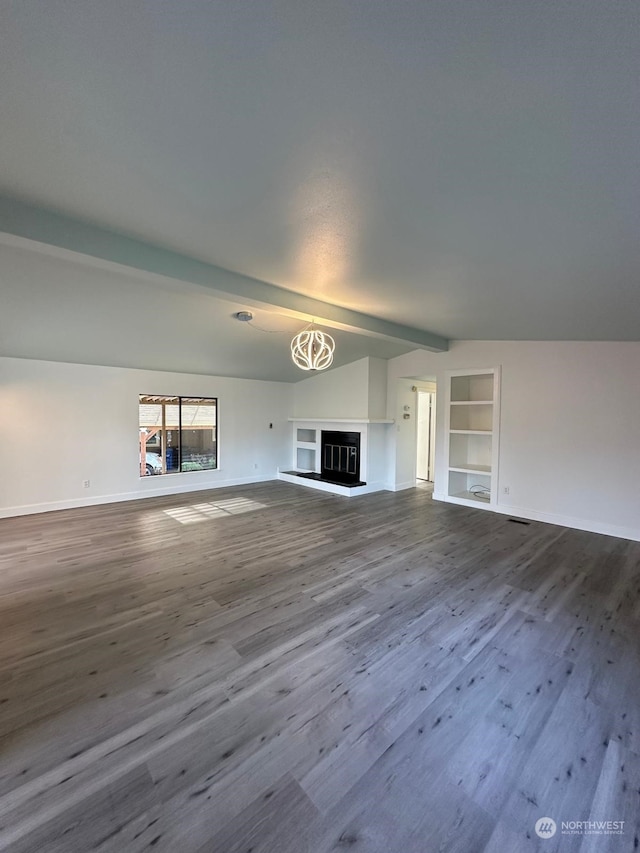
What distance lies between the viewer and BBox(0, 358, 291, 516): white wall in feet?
16.5

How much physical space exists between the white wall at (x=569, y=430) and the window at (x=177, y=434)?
16.2ft

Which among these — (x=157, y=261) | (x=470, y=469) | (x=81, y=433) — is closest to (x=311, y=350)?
(x=157, y=261)

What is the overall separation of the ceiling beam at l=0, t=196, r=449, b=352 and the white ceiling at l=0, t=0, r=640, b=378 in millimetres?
141

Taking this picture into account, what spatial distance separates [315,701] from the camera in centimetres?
186

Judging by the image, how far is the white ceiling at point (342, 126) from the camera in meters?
1.03

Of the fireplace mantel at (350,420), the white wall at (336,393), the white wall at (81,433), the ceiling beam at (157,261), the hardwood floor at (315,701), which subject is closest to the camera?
the hardwood floor at (315,701)

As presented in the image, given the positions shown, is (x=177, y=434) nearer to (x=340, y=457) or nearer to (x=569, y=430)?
(x=340, y=457)

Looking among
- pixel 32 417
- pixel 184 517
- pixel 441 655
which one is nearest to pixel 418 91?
pixel 441 655

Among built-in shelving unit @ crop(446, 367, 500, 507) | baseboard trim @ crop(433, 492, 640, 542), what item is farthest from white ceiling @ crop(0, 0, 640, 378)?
built-in shelving unit @ crop(446, 367, 500, 507)

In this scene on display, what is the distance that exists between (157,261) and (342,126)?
6.21 feet

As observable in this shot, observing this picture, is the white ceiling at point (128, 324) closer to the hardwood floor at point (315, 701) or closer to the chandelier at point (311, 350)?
the chandelier at point (311, 350)

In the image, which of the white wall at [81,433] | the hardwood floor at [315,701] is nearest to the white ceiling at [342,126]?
the hardwood floor at [315,701]

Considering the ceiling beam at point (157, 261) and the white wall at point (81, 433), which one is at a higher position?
the ceiling beam at point (157, 261)

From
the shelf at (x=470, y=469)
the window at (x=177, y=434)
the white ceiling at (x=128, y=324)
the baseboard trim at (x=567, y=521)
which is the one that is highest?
the white ceiling at (x=128, y=324)
